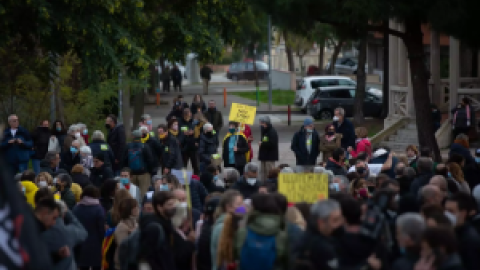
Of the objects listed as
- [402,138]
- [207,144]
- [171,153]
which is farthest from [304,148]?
[402,138]

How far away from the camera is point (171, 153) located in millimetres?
15828

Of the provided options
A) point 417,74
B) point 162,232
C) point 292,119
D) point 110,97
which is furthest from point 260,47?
point 162,232

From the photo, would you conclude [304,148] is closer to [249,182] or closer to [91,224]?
[249,182]

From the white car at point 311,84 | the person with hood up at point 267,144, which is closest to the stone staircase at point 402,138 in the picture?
the person with hood up at point 267,144

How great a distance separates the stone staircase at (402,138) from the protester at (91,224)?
1463cm

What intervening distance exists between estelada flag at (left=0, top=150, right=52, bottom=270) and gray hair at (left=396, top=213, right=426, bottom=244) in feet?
9.42

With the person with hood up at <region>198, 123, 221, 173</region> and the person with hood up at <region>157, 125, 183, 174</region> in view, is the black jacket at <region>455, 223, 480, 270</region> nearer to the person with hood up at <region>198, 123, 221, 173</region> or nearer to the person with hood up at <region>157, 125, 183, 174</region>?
the person with hood up at <region>157, 125, 183, 174</region>

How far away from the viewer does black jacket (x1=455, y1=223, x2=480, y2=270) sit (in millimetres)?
6332

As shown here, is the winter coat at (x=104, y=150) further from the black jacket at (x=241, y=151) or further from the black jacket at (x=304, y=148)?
the black jacket at (x=304, y=148)

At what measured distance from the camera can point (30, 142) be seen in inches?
632

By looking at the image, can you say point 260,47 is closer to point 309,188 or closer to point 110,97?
point 110,97

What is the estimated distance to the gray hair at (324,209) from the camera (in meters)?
6.14

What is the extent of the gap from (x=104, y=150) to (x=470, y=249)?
8.98 meters

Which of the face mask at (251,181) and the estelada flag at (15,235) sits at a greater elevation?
the estelada flag at (15,235)
